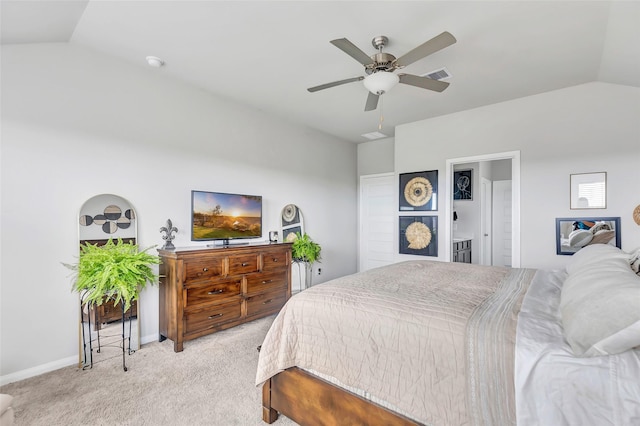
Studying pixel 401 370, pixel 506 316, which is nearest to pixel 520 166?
pixel 506 316

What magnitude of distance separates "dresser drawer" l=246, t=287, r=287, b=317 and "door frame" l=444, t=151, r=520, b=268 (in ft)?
8.10

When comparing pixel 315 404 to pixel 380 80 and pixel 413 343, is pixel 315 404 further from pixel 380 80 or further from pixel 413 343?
pixel 380 80

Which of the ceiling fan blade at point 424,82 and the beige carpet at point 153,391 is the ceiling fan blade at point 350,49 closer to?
the ceiling fan blade at point 424,82

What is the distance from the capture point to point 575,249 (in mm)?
3432

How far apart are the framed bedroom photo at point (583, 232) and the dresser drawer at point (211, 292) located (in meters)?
3.80

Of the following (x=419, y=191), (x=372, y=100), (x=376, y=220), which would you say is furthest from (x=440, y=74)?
(x=376, y=220)

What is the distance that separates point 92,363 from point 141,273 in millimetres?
877

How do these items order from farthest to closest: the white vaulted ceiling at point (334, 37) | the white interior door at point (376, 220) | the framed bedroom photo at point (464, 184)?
the framed bedroom photo at point (464, 184), the white interior door at point (376, 220), the white vaulted ceiling at point (334, 37)

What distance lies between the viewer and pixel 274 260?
146 inches

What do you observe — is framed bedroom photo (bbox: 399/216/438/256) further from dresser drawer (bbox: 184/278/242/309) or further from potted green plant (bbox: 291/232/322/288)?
dresser drawer (bbox: 184/278/242/309)

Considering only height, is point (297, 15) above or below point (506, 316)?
above

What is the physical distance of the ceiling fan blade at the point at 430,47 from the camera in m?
1.91

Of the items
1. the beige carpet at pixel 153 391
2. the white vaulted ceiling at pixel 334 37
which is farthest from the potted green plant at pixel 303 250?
the white vaulted ceiling at pixel 334 37

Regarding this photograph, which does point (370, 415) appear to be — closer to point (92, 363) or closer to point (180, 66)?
point (92, 363)
